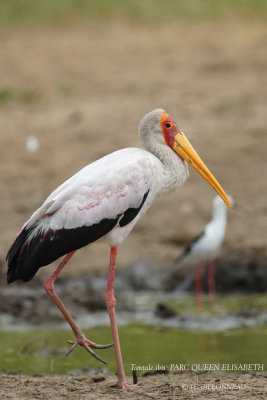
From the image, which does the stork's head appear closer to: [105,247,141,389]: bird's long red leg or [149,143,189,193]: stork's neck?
[149,143,189,193]: stork's neck

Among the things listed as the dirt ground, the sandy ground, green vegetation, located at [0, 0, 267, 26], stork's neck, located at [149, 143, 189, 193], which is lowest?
the sandy ground

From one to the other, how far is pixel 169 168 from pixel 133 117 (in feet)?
30.4

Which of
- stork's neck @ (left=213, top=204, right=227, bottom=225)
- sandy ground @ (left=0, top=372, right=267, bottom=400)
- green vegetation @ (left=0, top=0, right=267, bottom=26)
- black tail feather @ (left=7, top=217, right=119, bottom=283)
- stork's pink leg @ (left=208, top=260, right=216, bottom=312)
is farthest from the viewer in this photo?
green vegetation @ (left=0, top=0, right=267, bottom=26)

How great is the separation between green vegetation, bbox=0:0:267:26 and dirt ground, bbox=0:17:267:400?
481mm

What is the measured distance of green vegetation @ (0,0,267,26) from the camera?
65.3ft

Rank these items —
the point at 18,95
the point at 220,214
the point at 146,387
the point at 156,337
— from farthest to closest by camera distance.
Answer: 1. the point at 18,95
2. the point at 220,214
3. the point at 156,337
4. the point at 146,387

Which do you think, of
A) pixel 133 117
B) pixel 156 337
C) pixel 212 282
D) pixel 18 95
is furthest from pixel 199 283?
pixel 18 95

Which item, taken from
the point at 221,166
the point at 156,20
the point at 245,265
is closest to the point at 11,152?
the point at 221,166

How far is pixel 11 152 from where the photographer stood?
13586 mm

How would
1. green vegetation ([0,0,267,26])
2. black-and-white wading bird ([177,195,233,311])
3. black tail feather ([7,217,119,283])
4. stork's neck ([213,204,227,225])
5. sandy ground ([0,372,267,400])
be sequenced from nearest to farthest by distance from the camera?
sandy ground ([0,372,267,400]) < black tail feather ([7,217,119,283]) < black-and-white wading bird ([177,195,233,311]) < stork's neck ([213,204,227,225]) < green vegetation ([0,0,267,26])

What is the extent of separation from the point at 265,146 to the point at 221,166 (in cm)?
89

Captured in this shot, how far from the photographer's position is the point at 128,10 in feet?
66.6

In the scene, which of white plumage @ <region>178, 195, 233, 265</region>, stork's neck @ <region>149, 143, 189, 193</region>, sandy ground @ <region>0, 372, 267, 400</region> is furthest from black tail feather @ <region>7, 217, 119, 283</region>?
white plumage @ <region>178, 195, 233, 265</region>

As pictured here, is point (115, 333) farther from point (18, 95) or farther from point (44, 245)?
point (18, 95)
